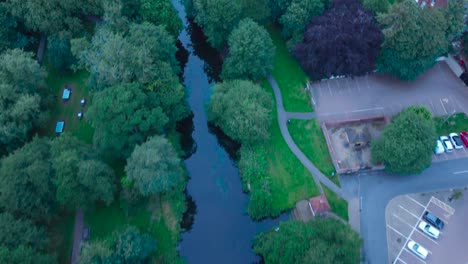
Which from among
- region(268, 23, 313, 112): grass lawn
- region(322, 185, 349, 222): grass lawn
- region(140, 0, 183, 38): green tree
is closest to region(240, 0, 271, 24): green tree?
region(268, 23, 313, 112): grass lawn

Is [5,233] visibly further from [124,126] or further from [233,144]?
[233,144]

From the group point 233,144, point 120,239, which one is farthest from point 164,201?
point 233,144

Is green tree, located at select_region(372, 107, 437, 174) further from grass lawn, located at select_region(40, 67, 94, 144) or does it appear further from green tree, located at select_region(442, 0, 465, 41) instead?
grass lawn, located at select_region(40, 67, 94, 144)

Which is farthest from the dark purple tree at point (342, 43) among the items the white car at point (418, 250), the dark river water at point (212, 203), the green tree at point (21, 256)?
the green tree at point (21, 256)

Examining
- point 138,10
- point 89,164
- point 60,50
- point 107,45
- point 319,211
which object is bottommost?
point 319,211

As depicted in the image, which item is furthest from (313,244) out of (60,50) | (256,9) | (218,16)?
(60,50)

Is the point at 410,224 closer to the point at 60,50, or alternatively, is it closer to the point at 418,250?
the point at 418,250

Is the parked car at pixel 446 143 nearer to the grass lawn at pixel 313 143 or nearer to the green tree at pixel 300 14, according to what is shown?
the grass lawn at pixel 313 143
